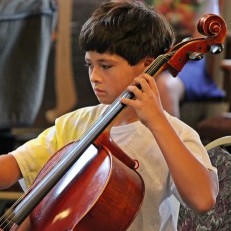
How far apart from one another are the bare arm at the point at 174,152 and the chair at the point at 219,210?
17 cm

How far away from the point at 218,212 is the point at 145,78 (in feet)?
1.16

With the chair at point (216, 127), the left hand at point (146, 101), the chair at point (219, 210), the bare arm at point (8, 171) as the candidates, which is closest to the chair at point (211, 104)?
the chair at point (216, 127)

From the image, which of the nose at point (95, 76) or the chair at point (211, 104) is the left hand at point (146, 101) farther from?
the chair at point (211, 104)

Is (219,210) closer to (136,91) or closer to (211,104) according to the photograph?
(136,91)

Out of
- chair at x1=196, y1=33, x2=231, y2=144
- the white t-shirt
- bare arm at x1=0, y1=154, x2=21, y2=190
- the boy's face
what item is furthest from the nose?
chair at x1=196, y1=33, x2=231, y2=144

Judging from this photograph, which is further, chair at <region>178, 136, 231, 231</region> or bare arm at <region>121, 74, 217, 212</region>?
chair at <region>178, 136, 231, 231</region>

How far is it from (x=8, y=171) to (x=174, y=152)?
15.8 inches

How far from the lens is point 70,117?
1.50m

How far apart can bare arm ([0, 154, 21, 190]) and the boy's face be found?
0.24m


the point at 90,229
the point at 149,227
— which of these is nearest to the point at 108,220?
the point at 90,229

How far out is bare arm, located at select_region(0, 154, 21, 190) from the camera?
4.71 feet

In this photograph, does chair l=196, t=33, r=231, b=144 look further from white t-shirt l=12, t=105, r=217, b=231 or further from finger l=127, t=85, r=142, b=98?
finger l=127, t=85, r=142, b=98

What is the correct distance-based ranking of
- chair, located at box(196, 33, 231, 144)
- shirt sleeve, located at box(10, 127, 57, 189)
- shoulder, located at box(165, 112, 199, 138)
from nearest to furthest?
shoulder, located at box(165, 112, 199, 138), shirt sleeve, located at box(10, 127, 57, 189), chair, located at box(196, 33, 231, 144)

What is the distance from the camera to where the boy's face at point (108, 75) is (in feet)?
4.47
